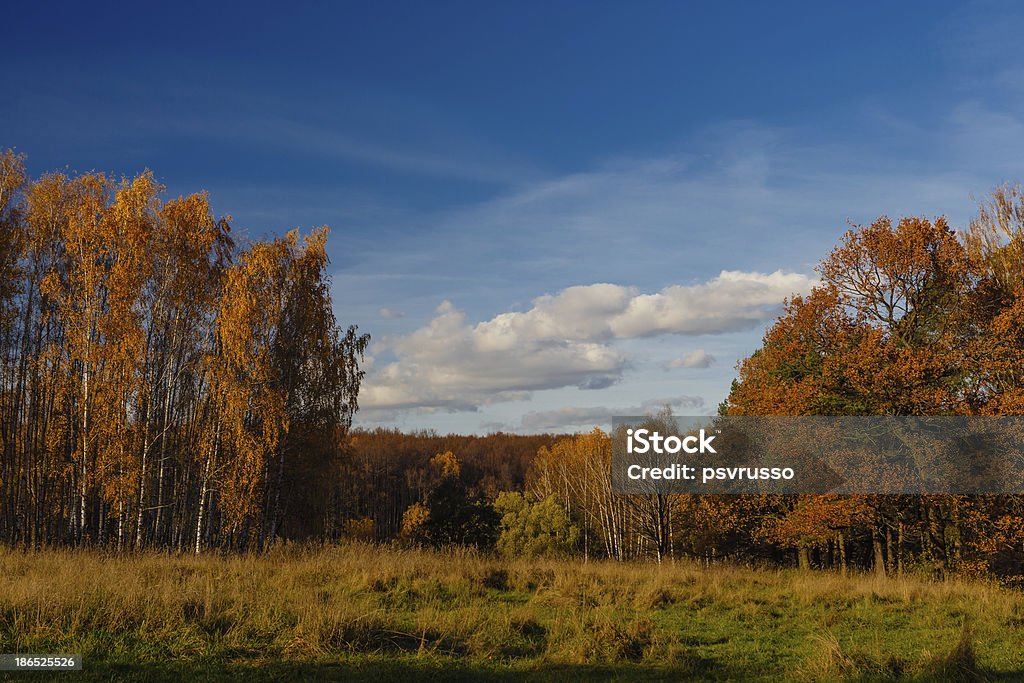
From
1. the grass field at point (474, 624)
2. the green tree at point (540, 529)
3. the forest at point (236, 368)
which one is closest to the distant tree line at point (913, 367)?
the forest at point (236, 368)

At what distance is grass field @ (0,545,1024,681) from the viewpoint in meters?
Answer: 8.86

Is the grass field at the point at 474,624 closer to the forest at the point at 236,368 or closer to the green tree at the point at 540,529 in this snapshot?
the forest at the point at 236,368

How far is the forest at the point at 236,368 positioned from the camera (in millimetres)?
23859

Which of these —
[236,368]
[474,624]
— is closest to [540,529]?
[236,368]

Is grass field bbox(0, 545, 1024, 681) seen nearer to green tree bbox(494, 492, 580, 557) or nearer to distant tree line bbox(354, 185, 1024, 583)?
distant tree line bbox(354, 185, 1024, 583)

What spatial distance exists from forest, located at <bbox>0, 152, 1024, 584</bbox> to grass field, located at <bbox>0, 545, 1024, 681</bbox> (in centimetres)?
828

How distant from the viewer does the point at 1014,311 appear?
75.7 ft

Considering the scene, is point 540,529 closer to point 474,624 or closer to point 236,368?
point 236,368

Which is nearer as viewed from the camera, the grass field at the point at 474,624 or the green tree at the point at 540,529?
the grass field at the point at 474,624

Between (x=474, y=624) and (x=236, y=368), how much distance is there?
57.2ft

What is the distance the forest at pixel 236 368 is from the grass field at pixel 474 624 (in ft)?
27.2

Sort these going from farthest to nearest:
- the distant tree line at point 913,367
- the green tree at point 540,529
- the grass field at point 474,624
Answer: the green tree at point 540,529 → the distant tree line at point 913,367 → the grass field at point 474,624

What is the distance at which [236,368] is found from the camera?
25594 millimetres

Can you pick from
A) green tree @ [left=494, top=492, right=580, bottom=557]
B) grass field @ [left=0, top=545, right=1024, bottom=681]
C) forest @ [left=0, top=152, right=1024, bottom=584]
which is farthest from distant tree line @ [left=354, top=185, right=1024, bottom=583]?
green tree @ [left=494, top=492, right=580, bottom=557]
